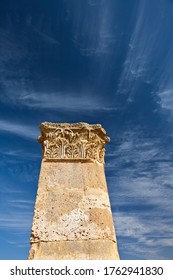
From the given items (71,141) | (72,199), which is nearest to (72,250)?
(72,199)

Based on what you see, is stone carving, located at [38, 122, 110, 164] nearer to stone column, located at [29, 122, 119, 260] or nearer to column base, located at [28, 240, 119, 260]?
stone column, located at [29, 122, 119, 260]

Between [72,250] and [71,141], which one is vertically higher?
[71,141]

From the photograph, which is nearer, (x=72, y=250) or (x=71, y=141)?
(x=72, y=250)

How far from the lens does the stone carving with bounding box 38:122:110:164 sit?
23.1ft

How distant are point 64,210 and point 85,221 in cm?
41

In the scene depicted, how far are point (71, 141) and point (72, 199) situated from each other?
1.18 m

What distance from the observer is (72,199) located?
6539 millimetres

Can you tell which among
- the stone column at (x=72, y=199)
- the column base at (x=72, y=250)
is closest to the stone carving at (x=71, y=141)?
the stone column at (x=72, y=199)

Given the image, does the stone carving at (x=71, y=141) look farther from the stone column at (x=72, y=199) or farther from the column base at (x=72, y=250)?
the column base at (x=72, y=250)

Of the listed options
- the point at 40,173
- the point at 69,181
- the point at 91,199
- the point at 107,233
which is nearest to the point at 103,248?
the point at 107,233

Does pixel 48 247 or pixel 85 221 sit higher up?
pixel 85 221

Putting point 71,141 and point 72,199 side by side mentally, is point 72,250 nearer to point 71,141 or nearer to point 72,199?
point 72,199
